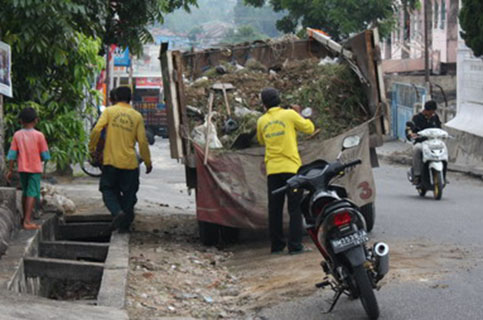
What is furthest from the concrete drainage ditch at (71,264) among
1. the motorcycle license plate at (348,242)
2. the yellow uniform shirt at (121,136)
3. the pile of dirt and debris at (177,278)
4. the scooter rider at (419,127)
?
the scooter rider at (419,127)

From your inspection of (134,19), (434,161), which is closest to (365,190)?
(134,19)

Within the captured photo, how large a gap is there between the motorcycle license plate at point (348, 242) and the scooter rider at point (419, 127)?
9138 millimetres

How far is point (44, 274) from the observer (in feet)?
28.5

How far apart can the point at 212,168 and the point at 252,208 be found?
0.62 metres

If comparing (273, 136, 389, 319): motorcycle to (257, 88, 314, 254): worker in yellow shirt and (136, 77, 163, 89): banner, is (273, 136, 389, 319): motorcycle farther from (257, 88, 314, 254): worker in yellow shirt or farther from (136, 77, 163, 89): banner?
(136, 77, 163, 89): banner

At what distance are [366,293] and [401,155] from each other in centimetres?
2321

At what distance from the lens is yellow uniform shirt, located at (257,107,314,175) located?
9383 mm

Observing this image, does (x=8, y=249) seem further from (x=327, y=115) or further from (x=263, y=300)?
(x=327, y=115)

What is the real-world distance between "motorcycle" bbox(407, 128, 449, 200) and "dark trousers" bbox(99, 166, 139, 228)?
601 centimetres

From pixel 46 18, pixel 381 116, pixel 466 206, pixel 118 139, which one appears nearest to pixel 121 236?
pixel 118 139

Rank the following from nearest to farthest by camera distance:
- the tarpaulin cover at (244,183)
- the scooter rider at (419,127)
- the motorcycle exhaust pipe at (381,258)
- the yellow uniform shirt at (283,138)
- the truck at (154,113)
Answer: the motorcycle exhaust pipe at (381,258)
the yellow uniform shirt at (283,138)
the tarpaulin cover at (244,183)
the scooter rider at (419,127)
the truck at (154,113)

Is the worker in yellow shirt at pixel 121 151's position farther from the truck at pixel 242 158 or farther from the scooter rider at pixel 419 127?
the scooter rider at pixel 419 127

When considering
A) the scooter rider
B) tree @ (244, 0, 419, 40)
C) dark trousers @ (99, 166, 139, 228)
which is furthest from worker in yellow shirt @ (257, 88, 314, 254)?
tree @ (244, 0, 419, 40)

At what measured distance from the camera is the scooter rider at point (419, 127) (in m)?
15.5
